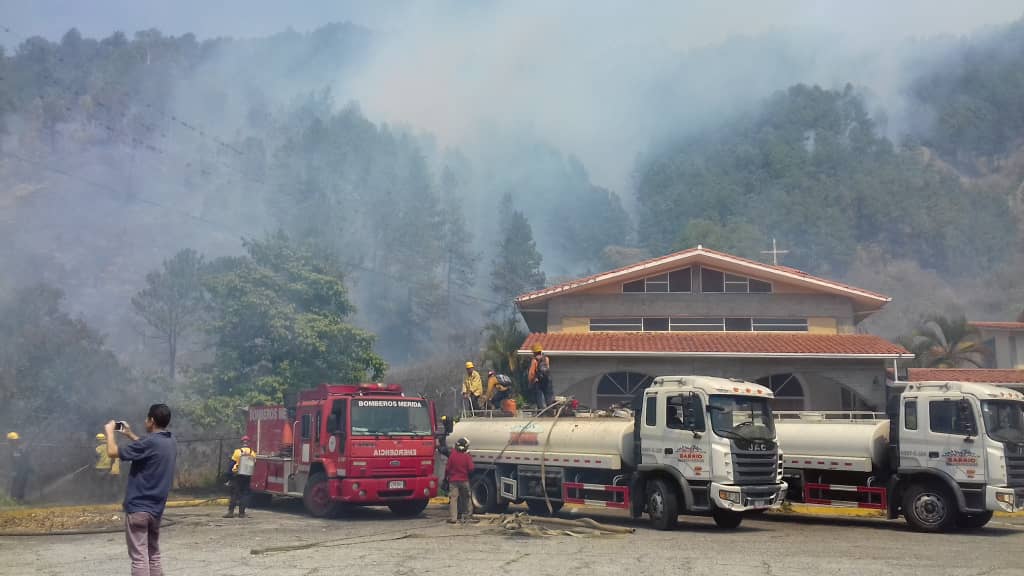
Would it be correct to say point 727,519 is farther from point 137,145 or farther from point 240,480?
point 137,145

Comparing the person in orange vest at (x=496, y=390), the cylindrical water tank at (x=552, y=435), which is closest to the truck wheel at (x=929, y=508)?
Result: the cylindrical water tank at (x=552, y=435)

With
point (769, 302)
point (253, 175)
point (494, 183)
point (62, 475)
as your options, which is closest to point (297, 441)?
point (62, 475)

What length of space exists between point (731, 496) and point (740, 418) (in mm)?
1406

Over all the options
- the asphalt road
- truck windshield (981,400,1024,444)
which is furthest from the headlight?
truck windshield (981,400,1024,444)

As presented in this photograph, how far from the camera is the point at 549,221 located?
132m

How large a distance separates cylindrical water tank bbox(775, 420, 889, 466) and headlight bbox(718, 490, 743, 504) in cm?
303

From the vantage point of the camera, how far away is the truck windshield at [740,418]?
16.6m

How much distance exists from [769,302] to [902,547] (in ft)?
60.9

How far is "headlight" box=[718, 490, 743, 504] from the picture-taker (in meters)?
16.1

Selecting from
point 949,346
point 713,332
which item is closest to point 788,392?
point 713,332

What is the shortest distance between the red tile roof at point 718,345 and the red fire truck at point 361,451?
861 cm

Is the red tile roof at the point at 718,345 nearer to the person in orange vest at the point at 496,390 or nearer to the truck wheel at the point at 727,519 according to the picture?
the person in orange vest at the point at 496,390

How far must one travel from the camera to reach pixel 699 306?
32625 mm

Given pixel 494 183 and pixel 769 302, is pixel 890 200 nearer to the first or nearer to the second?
pixel 494 183
